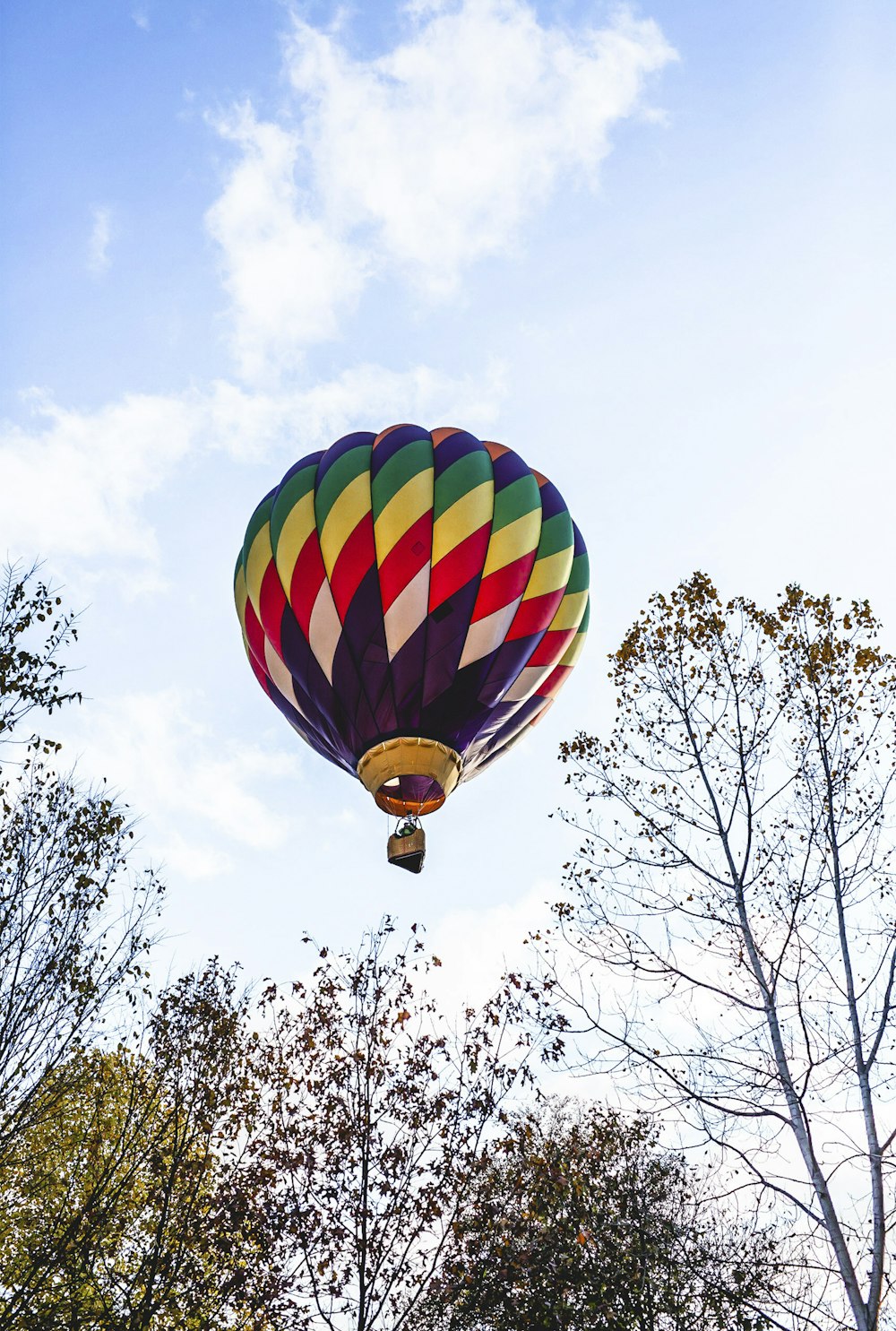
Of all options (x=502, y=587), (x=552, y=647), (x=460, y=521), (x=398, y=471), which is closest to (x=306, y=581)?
(x=398, y=471)

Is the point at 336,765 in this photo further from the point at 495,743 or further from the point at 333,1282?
the point at 333,1282

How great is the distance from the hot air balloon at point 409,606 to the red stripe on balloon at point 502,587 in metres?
0.02

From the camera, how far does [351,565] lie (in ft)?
42.2

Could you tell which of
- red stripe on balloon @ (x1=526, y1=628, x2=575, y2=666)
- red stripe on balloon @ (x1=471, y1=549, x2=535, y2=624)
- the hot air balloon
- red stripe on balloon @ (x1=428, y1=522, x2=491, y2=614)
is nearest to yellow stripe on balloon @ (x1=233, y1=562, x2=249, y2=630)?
the hot air balloon

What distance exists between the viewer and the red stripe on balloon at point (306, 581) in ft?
42.9

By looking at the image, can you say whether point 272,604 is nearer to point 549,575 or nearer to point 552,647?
point 549,575

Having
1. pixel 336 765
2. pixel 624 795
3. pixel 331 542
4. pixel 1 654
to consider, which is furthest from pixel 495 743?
pixel 1 654

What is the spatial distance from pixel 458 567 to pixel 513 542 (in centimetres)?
96

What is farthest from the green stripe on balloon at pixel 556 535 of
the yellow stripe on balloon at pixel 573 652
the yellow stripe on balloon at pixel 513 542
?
the yellow stripe on balloon at pixel 573 652

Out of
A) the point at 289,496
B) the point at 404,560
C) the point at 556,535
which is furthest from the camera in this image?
the point at 556,535

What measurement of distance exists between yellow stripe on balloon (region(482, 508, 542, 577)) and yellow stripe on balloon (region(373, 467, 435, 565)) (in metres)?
1.03

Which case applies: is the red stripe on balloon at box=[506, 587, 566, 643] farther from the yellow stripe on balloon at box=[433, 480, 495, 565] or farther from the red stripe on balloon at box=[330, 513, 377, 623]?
the red stripe on balloon at box=[330, 513, 377, 623]

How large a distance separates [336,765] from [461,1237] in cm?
614

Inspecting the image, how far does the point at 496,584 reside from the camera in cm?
1306
